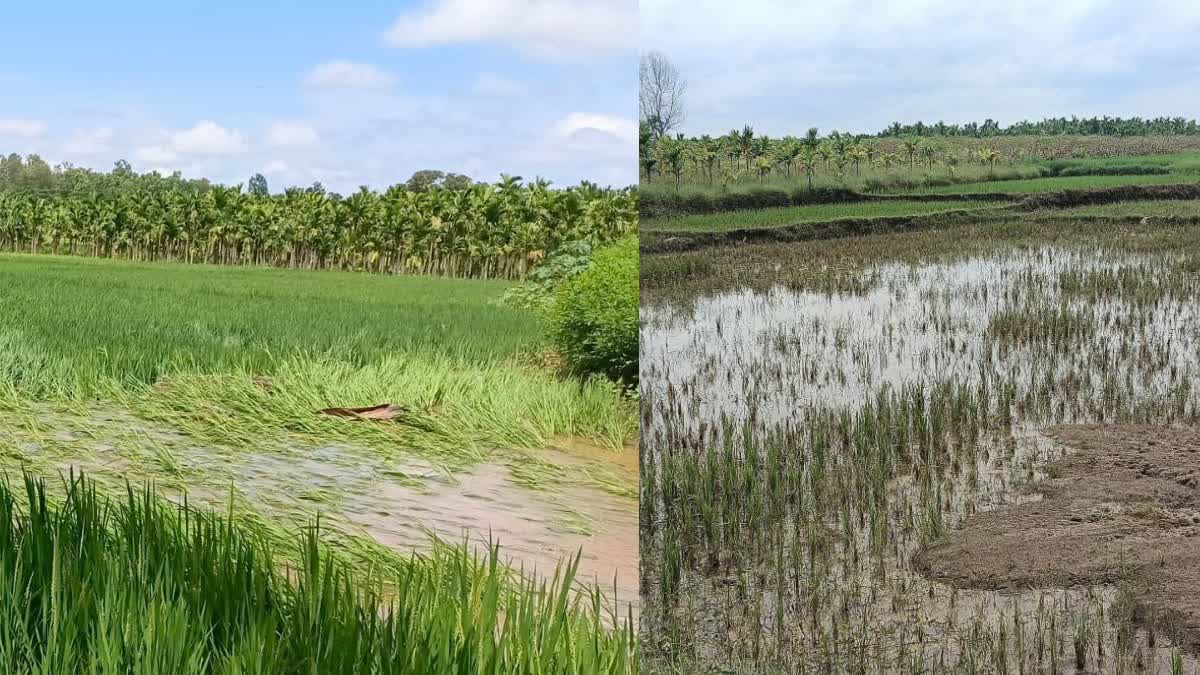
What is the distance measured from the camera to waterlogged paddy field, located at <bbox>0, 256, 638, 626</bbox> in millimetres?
3230

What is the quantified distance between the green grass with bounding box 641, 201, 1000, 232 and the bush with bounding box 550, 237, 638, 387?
2.20 metres

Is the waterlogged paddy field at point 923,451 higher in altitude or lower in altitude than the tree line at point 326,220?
lower

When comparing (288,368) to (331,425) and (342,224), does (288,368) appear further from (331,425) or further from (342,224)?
(342,224)

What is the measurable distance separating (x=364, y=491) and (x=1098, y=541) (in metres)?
2.10

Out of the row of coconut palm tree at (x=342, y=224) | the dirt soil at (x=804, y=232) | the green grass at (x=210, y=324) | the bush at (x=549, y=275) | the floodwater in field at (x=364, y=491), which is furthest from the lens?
the row of coconut palm tree at (x=342, y=224)

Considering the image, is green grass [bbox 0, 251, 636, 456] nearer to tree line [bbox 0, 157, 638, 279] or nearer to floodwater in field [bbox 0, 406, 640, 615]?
floodwater in field [bbox 0, 406, 640, 615]

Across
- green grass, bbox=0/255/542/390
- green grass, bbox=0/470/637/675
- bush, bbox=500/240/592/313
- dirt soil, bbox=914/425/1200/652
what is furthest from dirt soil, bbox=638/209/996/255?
bush, bbox=500/240/592/313

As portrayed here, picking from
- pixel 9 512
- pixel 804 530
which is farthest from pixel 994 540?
pixel 9 512

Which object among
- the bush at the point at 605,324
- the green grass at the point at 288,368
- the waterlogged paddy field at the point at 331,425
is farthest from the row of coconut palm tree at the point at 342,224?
the waterlogged paddy field at the point at 331,425

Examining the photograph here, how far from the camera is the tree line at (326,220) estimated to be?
16.8ft

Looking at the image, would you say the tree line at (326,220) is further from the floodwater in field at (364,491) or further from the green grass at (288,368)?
the floodwater in field at (364,491)

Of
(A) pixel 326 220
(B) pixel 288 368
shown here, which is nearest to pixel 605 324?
(B) pixel 288 368

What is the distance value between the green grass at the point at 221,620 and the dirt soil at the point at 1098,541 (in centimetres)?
81

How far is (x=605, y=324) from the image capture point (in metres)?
4.85
